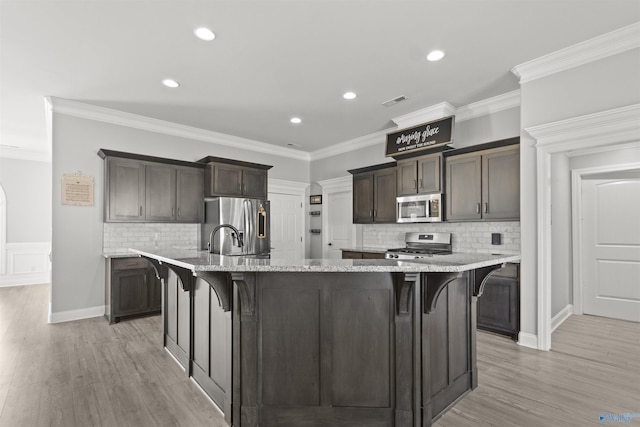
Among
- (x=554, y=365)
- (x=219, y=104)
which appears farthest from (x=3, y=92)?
(x=554, y=365)

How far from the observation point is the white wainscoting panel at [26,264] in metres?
6.82

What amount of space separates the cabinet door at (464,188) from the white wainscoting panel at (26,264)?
8.20 meters

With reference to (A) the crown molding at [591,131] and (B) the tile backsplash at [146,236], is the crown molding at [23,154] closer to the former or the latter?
(B) the tile backsplash at [146,236]

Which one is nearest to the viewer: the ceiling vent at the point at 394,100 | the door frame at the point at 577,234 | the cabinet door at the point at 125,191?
the ceiling vent at the point at 394,100

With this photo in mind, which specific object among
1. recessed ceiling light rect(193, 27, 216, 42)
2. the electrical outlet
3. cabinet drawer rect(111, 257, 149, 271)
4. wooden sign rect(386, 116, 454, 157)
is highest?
recessed ceiling light rect(193, 27, 216, 42)

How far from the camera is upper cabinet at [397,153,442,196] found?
4340 millimetres

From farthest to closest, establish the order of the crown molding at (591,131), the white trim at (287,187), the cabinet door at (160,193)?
the white trim at (287,187), the cabinet door at (160,193), the crown molding at (591,131)

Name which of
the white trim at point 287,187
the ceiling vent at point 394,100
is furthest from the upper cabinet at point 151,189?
the ceiling vent at point 394,100

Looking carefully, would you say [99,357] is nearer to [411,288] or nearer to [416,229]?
[411,288]

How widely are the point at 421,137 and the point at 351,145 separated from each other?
1.88 m

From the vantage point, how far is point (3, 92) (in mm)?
4023

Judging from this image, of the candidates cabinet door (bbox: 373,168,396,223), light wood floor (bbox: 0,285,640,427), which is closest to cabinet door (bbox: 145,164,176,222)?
light wood floor (bbox: 0,285,640,427)

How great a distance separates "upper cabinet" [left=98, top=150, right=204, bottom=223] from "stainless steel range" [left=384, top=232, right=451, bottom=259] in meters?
3.14

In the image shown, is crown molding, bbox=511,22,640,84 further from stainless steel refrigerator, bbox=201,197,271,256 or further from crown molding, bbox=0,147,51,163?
crown molding, bbox=0,147,51,163
